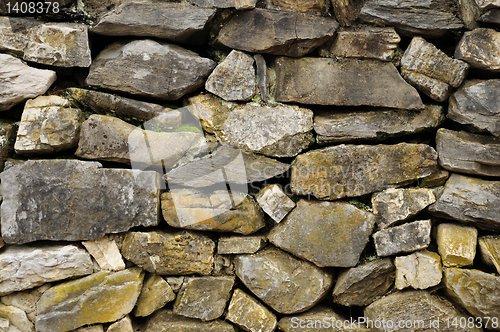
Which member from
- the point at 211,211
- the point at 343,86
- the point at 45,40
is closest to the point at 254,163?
the point at 211,211

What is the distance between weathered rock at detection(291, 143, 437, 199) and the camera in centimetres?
232

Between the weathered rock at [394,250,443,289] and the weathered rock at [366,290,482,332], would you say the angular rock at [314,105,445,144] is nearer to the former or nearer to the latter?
the weathered rock at [394,250,443,289]

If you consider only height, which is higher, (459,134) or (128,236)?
(459,134)

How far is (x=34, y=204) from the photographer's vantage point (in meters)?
2.13

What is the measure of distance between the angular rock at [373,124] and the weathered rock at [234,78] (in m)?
0.57

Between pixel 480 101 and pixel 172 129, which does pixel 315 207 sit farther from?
pixel 480 101

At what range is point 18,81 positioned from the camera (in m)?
2.16

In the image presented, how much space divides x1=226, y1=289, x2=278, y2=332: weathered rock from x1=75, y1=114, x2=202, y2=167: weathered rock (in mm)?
1131

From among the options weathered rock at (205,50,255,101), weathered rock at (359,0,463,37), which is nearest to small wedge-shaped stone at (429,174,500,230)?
A: weathered rock at (359,0,463,37)

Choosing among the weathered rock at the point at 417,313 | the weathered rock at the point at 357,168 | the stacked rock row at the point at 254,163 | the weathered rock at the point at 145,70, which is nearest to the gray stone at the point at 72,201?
the stacked rock row at the point at 254,163

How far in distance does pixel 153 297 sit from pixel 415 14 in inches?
109

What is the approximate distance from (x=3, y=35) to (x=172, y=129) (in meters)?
1.26

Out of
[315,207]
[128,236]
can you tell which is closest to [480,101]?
[315,207]

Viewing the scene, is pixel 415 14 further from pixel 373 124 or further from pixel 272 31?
pixel 272 31
